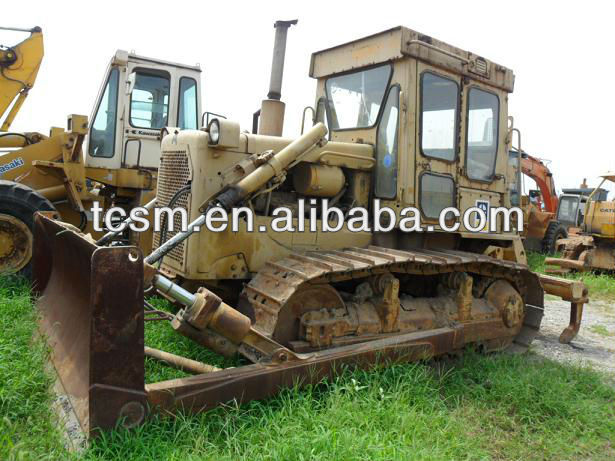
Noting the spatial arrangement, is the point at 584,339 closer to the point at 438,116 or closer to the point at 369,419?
the point at 438,116

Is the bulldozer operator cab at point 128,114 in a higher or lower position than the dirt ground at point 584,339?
higher

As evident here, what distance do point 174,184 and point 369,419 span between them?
2321mm

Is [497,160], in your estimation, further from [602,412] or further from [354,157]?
[602,412]

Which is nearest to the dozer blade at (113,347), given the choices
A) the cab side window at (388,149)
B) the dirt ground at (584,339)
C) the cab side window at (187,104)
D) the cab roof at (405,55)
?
the cab side window at (388,149)

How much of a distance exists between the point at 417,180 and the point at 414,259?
924mm

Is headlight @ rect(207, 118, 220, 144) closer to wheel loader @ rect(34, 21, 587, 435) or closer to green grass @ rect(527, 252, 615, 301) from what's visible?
wheel loader @ rect(34, 21, 587, 435)

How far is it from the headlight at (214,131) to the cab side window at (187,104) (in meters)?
4.03

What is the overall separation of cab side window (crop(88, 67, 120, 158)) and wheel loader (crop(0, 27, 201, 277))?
0.01 m

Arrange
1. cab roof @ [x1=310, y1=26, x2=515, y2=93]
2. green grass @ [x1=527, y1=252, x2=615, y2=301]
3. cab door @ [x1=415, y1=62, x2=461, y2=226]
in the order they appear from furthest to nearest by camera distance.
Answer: green grass @ [x1=527, y1=252, x2=615, y2=301], cab door @ [x1=415, y1=62, x2=461, y2=226], cab roof @ [x1=310, y1=26, x2=515, y2=93]

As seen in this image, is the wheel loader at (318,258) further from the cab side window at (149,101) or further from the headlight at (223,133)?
Result: the cab side window at (149,101)

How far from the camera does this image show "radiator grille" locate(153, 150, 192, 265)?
12.6 feet

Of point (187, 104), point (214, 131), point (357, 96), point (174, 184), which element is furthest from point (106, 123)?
point (214, 131)

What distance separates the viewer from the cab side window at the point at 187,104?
7430 mm

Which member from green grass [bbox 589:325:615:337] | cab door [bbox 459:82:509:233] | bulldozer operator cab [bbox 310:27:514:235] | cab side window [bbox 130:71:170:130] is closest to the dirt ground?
green grass [bbox 589:325:615:337]
